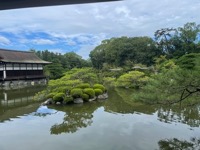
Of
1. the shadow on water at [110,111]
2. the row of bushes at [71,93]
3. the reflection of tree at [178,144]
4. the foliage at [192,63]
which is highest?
the foliage at [192,63]

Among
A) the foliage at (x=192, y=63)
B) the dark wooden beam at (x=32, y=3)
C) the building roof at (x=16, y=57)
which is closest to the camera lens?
the dark wooden beam at (x=32, y=3)

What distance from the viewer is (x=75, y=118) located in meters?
7.66

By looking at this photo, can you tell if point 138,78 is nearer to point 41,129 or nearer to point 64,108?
point 64,108

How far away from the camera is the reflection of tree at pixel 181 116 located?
6930mm

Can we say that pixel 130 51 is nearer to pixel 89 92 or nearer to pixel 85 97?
pixel 89 92

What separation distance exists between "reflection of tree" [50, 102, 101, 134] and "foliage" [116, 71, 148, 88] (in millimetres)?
7036

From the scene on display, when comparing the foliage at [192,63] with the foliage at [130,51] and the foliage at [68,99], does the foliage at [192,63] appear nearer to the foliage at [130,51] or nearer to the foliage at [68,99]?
the foliage at [68,99]

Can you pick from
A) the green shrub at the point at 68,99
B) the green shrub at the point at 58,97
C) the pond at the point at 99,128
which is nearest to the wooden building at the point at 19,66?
the green shrub at the point at 58,97

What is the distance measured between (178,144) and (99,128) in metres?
2.23

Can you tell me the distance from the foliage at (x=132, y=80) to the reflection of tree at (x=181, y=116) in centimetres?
798

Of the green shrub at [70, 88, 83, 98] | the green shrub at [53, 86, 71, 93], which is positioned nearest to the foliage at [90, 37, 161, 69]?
the green shrub at [53, 86, 71, 93]

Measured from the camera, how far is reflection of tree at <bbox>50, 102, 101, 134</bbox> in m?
6.31

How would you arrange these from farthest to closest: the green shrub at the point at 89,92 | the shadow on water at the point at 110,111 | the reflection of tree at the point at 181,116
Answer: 1. the green shrub at the point at 89,92
2. the reflection of tree at the point at 181,116
3. the shadow on water at the point at 110,111

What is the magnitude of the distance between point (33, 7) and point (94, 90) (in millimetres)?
9166
